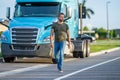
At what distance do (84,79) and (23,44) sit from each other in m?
8.62

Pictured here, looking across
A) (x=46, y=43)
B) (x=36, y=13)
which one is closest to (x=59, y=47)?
(x=46, y=43)

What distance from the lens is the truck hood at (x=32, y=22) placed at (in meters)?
23.6

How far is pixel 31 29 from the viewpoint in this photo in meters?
23.5

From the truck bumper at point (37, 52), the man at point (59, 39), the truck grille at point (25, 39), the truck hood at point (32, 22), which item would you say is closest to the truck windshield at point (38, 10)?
the truck hood at point (32, 22)

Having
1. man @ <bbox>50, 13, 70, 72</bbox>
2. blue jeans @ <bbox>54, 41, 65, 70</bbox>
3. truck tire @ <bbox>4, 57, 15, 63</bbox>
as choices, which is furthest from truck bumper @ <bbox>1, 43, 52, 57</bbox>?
blue jeans @ <bbox>54, 41, 65, 70</bbox>

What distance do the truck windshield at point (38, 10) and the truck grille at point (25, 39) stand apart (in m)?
1.54

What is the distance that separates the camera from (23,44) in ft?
76.8

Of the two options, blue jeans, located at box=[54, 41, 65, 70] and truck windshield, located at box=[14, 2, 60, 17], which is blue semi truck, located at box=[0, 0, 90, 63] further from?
blue jeans, located at box=[54, 41, 65, 70]

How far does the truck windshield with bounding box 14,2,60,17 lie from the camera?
977 inches

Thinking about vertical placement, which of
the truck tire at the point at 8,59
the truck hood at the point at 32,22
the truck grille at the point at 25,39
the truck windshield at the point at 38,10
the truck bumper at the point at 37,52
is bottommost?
the truck tire at the point at 8,59

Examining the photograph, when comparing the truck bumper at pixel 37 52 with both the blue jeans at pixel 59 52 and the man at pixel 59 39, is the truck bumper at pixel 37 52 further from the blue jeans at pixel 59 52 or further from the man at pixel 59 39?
the blue jeans at pixel 59 52

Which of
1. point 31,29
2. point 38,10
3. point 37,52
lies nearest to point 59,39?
point 37,52

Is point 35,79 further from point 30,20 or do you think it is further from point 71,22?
point 71,22

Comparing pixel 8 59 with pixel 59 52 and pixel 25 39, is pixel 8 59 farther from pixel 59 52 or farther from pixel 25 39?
pixel 59 52
